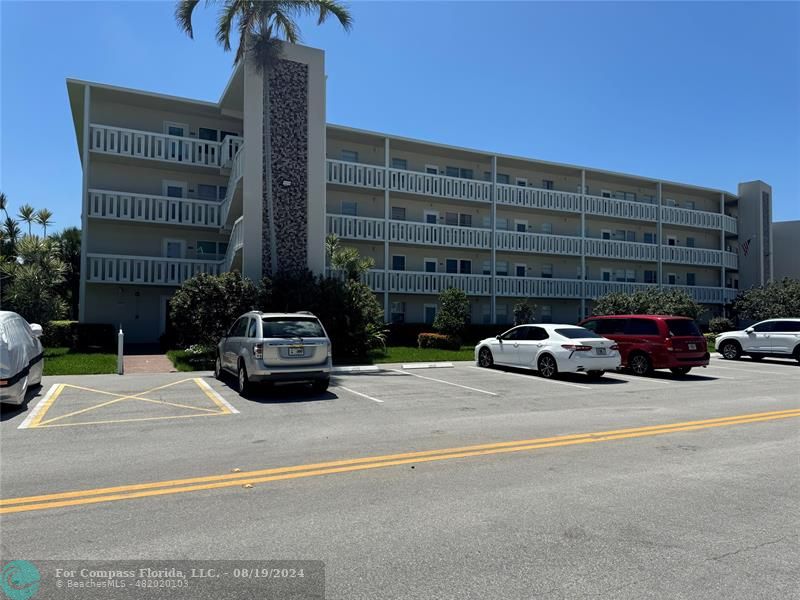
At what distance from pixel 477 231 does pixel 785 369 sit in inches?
629

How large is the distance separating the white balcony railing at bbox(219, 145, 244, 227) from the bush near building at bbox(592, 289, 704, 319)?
65.2 ft

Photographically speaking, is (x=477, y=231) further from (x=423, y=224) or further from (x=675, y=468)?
(x=675, y=468)

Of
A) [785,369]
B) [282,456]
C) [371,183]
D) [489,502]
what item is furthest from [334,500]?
[371,183]

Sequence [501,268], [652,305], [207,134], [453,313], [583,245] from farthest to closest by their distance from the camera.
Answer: [583,245] → [501,268] → [652,305] → [207,134] → [453,313]

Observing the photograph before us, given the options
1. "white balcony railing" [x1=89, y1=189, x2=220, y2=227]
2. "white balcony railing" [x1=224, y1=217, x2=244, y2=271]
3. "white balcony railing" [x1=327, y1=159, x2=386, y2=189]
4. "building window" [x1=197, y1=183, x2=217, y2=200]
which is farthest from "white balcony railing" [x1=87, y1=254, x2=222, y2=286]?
"white balcony railing" [x1=327, y1=159, x2=386, y2=189]

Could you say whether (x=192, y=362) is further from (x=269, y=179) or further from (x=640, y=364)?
(x=640, y=364)

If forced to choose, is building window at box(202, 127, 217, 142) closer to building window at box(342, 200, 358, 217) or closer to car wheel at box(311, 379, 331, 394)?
building window at box(342, 200, 358, 217)

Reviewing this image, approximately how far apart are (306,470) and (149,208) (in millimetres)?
21163

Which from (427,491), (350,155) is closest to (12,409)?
(427,491)

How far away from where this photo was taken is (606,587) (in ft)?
11.6

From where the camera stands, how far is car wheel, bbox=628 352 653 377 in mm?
16594

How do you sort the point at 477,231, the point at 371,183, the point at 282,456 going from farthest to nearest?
the point at 477,231 → the point at 371,183 → the point at 282,456

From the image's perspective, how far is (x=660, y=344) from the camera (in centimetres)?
1622

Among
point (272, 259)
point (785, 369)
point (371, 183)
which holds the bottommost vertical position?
point (785, 369)
